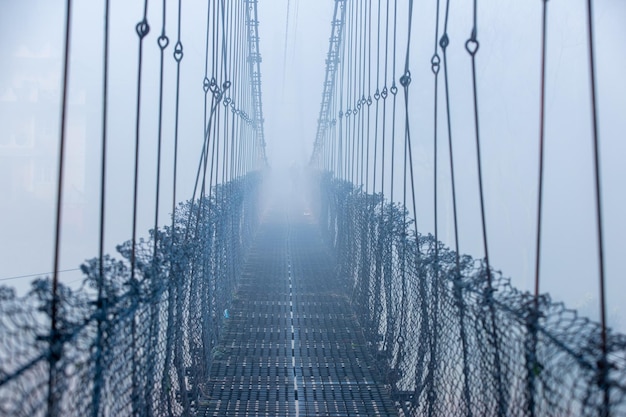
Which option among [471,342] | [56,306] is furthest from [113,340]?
[471,342]

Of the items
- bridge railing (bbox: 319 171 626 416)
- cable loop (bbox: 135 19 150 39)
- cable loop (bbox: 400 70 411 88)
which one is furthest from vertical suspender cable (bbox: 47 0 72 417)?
cable loop (bbox: 400 70 411 88)

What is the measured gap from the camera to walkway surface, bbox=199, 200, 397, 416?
4.22m

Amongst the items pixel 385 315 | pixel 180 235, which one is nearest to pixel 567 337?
pixel 180 235

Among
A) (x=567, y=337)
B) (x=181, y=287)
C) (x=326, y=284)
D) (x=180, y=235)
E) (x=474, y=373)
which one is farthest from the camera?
(x=326, y=284)

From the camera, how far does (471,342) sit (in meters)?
2.79

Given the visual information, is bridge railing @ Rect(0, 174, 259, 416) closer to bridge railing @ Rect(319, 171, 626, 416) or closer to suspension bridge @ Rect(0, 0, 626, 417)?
suspension bridge @ Rect(0, 0, 626, 417)

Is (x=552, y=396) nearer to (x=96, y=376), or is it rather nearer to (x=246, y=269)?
(x=96, y=376)

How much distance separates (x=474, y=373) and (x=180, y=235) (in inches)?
75.5

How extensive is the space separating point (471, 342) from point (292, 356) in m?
2.64

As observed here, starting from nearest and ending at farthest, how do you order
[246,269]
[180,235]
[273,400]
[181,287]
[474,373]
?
1. [474,373]
2. [181,287]
3. [180,235]
4. [273,400]
5. [246,269]

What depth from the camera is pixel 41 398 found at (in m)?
1.68

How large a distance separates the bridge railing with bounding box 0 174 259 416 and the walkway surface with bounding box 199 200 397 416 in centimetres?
42

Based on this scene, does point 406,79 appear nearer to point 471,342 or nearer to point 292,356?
point 292,356

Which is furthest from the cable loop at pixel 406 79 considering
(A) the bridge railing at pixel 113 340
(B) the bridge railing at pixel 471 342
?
(A) the bridge railing at pixel 113 340
